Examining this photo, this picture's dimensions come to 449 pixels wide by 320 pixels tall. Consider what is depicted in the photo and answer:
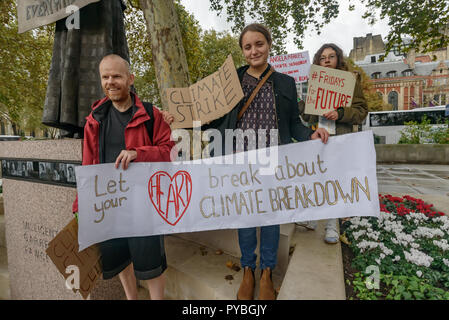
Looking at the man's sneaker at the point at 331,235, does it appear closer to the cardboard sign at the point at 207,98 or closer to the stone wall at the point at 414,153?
the cardboard sign at the point at 207,98

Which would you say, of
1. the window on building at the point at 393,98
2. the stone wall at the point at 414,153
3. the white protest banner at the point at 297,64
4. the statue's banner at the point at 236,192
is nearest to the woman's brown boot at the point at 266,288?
the statue's banner at the point at 236,192

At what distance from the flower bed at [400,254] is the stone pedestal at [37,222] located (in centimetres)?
203

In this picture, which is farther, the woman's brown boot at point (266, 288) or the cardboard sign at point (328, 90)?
the cardboard sign at point (328, 90)

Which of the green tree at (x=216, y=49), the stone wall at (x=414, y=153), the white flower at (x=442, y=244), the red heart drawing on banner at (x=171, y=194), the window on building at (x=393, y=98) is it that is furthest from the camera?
the window on building at (x=393, y=98)

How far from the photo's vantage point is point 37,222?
2176mm

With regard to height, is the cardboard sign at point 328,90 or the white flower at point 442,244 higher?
the cardboard sign at point 328,90

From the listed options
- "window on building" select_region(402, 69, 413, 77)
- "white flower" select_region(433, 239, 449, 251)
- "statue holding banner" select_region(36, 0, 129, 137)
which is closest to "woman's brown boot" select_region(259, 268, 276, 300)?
"white flower" select_region(433, 239, 449, 251)

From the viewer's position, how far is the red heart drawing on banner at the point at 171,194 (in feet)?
5.41

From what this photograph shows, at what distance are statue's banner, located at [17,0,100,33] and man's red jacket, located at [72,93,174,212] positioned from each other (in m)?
0.98

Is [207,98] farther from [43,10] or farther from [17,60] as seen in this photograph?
[17,60]

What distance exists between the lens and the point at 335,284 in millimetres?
1503

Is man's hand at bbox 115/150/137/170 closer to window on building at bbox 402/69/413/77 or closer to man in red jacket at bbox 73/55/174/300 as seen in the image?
man in red jacket at bbox 73/55/174/300

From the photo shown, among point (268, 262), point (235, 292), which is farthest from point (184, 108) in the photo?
point (235, 292)

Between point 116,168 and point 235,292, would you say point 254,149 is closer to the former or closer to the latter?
point 116,168
